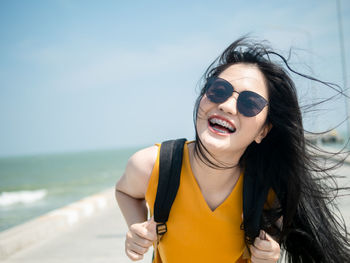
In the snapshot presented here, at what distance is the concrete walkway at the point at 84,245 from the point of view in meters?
3.92

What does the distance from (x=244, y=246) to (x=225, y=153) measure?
545 mm

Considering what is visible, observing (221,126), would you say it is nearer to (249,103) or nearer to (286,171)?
(249,103)

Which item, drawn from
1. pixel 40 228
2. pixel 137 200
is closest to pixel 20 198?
pixel 40 228

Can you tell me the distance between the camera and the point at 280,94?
1.79m

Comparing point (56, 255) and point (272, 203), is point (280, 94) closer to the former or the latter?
point (272, 203)

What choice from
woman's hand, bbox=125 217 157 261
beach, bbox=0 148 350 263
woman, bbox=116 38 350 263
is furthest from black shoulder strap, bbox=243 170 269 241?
beach, bbox=0 148 350 263

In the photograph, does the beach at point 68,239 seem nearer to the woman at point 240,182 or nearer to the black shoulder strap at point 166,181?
the woman at point 240,182

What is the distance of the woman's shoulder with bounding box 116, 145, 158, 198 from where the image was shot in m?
1.70

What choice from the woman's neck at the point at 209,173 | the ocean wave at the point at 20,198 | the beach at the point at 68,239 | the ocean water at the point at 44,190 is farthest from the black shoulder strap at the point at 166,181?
the ocean wave at the point at 20,198

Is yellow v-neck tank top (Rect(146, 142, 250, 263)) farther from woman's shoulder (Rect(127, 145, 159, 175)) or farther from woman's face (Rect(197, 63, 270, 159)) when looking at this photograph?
woman's face (Rect(197, 63, 270, 159))

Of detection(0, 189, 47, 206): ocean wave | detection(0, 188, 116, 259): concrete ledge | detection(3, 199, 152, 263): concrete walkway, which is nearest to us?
detection(3, 199, 152, 263): concrete walkway

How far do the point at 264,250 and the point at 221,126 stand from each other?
68 centimetres

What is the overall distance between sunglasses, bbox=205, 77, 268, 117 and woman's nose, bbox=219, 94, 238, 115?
0.02m

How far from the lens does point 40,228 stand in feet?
15.7
